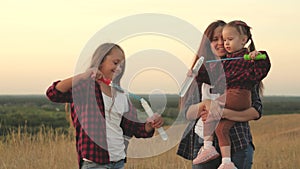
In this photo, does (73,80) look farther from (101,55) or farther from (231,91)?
(231,91)

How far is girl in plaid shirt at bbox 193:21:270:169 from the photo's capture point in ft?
9.03

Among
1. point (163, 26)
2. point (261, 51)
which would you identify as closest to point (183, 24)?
point (163, 26)

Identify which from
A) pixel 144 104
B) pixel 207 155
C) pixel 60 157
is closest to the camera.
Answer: pixel 144 104

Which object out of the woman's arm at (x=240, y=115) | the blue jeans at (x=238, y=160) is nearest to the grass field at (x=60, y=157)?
the blue jeans at (x=238, y=160)

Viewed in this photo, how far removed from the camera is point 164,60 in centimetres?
237

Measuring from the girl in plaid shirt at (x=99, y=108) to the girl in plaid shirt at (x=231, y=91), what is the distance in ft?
1.01

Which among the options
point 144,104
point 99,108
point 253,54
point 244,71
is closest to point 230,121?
point 244,71

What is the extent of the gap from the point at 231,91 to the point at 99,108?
29.0 inches

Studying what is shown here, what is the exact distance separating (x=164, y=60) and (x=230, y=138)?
2.30ft

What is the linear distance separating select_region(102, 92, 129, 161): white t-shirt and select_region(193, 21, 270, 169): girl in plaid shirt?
1.39 feet

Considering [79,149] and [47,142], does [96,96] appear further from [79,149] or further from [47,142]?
[47,142]

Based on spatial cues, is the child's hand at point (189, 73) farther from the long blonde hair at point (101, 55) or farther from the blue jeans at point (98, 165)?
the blue jeans at point (98, 165)

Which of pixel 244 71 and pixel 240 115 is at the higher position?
pixel 244 71

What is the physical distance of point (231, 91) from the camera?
112 inches
